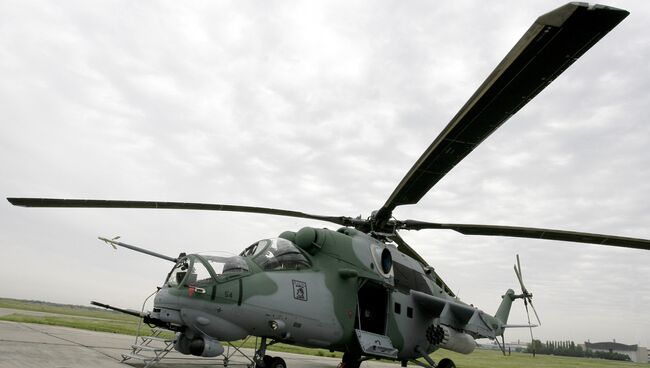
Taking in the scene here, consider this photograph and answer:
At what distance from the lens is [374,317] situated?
1077 centimetres

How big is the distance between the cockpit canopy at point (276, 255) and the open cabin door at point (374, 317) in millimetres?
1841

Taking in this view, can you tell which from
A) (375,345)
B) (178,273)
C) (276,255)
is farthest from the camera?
(375,345)

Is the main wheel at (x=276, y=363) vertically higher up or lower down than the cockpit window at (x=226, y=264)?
lower down

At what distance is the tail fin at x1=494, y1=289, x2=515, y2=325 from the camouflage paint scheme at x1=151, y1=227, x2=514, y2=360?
11.8 feet

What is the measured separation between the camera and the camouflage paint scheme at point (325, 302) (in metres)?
7.59

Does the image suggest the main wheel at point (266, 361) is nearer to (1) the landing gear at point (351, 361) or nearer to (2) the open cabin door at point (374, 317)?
(2) the open cabin door at point (374, 317)

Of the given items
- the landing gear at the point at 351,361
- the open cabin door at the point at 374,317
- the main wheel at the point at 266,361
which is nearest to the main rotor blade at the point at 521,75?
the open cabin door at the point at 374,317

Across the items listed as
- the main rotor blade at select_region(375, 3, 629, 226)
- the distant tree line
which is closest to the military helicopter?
the main rotor blade at select_region(375, 3, 629, 226)

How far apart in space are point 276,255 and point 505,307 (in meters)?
11.4

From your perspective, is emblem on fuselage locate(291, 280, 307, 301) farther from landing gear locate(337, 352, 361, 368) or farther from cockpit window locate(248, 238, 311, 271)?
landing gear locate(337, 352, 361, 368)

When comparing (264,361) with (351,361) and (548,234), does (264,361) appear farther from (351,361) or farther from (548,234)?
(548,234)

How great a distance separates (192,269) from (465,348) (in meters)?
8.51

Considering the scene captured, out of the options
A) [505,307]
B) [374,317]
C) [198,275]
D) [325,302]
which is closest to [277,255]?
[325,302]

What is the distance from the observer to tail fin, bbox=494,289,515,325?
16.0 metres
